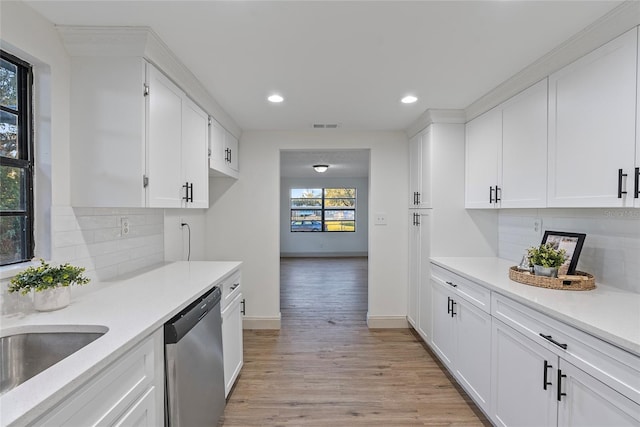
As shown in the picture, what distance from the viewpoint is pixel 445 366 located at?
2.71m

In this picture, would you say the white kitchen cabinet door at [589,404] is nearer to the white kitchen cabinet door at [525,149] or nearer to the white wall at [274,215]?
the white kitchen cabinet door at [525,149]

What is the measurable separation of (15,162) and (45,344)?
85 cm

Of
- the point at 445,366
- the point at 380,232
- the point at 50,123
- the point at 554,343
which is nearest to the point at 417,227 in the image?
the point at 380,232

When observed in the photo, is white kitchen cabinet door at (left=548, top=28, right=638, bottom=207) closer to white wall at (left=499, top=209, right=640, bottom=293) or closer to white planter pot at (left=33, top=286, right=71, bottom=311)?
white wall at (left=499, top=209, right=640, bottom=293)

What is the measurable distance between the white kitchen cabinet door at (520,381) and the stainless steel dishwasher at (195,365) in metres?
1.68

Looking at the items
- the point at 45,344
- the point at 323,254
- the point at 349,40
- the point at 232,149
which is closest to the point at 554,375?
the point at 349,40

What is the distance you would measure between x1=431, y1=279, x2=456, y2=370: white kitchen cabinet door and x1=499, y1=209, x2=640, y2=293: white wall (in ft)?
2.77

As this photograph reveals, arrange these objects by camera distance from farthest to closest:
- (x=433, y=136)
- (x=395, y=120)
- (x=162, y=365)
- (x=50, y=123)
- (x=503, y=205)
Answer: (x=395, y=120), (x=433, y=136), (x=503, y=205), (x=50, y=123), (x=162, y=365)

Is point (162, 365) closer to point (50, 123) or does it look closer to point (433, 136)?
point (50, 123)

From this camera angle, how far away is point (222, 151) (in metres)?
3.05

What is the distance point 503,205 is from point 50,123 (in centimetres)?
295

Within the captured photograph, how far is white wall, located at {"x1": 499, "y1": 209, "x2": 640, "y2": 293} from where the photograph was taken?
1735mm

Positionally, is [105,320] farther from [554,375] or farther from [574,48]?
[574,48]

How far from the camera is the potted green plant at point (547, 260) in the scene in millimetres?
1875
